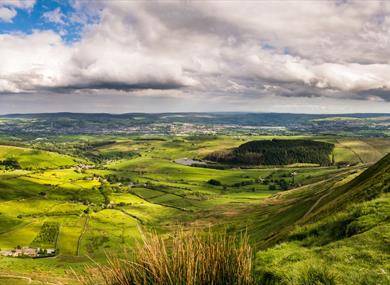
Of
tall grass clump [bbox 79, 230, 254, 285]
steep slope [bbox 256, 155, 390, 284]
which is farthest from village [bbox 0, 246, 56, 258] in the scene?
tall grass clump [bbox 79, 230, 254, 285]

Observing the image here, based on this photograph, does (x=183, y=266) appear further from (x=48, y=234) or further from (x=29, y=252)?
(x=48, y=234)

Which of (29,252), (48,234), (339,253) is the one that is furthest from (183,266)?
(48,234)

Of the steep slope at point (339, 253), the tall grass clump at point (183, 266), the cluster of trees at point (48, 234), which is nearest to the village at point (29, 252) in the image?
the cluster of trees at point (48, 234)

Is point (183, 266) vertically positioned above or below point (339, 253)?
above

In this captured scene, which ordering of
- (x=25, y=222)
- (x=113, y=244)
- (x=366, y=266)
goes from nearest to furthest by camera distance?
1. (x=366, y=266)
2. (x=113, y=244)
3. (x=25, y=222)

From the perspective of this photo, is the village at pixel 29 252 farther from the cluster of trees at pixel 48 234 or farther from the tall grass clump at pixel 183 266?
the tall grass clump at pixel 183 266

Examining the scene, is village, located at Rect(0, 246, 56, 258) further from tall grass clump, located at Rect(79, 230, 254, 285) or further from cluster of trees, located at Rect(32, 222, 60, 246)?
tall grass clump, located at Rect(79, 230, 254, 285)

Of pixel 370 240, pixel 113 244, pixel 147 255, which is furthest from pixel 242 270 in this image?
pixel 113 244

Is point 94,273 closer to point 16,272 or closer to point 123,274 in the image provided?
point 123,274

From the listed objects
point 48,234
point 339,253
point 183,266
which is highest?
point 183,266
